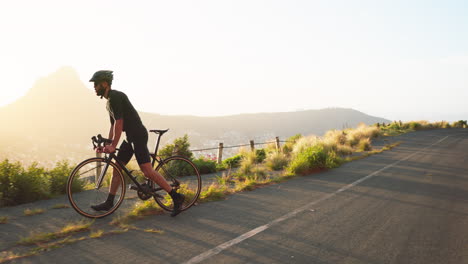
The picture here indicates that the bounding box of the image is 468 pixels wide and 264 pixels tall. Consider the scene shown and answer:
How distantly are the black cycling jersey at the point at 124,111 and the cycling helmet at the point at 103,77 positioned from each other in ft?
0.70

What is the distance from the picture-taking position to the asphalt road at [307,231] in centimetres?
349

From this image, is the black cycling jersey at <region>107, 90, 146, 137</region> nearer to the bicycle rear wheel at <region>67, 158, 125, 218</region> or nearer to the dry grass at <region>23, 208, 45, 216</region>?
the bicycle rear wheel at <region>67, 158, 125, 218</region>

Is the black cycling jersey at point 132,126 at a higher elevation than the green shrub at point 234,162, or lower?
higher

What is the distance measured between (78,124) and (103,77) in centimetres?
12123

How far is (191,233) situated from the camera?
4273mm

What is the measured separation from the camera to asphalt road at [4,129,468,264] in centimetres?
349

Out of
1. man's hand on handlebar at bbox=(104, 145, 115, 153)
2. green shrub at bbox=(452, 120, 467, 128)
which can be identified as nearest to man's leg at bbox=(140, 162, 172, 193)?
man's hand on handlebar at bbox=(104, 145, 115, 153)

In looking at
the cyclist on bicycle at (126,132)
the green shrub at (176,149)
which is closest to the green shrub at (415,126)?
the green shrub at (176,149)

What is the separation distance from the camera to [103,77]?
15.6 ft

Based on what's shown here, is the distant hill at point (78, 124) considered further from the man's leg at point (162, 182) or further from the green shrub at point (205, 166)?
the man's leg at point (162, 182)

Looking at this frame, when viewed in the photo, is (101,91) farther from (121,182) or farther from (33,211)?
(33,211)

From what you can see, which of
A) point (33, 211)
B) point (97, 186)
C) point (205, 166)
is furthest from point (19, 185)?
point (205, 166)

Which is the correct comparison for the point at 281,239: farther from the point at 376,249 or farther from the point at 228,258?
the point at 376,249

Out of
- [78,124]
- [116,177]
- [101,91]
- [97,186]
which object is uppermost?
[78,124]
